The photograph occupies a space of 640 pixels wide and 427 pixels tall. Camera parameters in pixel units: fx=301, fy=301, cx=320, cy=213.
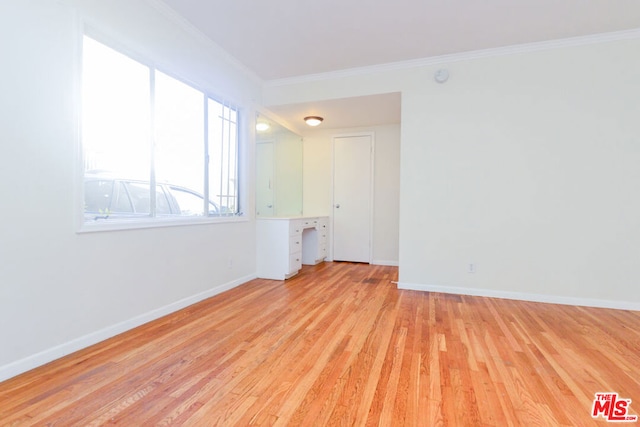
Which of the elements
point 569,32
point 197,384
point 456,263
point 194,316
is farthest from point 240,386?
point 569,32

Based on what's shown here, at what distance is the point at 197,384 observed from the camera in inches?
63.4

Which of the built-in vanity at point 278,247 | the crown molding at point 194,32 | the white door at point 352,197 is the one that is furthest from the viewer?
the white door at point 352,197

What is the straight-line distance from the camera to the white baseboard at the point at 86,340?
64.9 inches

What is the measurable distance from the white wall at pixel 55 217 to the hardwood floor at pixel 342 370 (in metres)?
0.20

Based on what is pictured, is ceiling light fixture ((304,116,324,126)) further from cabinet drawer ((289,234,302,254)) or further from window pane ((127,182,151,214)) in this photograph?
window pane ((127,182,151,214))

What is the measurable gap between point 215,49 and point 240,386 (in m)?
3.19

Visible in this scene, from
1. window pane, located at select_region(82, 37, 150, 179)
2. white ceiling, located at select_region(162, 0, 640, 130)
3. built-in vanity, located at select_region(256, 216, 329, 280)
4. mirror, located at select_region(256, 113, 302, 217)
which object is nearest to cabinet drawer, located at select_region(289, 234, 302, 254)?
built-in vanity, located at select_region(256, 216, 329, 280)

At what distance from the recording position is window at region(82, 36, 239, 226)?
83.9 inches

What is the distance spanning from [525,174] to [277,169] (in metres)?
3.27

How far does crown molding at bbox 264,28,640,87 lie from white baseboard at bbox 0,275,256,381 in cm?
289

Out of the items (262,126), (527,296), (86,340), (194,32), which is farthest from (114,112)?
(527,296)
